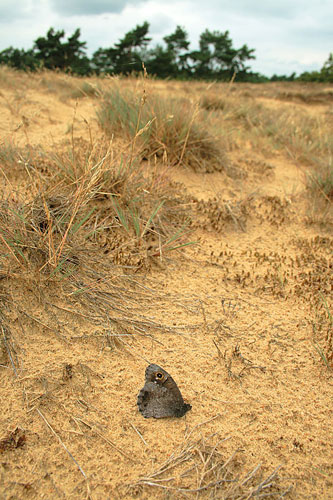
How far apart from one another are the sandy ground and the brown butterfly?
35 millimetres

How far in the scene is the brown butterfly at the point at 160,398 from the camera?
59.3 inches

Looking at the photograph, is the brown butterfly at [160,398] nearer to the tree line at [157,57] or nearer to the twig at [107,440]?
the twig at [107,440]

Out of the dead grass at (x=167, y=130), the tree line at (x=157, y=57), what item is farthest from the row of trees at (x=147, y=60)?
the dead grass at (x=167, y=130)

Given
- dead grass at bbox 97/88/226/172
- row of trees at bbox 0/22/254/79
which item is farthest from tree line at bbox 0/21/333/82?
dead grass at bbox 97/88/226/172

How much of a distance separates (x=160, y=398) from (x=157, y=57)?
24705 millimetres

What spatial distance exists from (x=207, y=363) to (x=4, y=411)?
92cm

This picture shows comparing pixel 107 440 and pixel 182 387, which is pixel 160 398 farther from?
pixel 107 440

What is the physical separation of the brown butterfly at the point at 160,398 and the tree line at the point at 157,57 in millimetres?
17917

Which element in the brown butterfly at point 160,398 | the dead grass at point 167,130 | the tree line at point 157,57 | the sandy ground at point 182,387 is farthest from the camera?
the tree line at point 157,57

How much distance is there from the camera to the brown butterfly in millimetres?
1506

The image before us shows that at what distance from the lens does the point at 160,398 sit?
60.2 inches

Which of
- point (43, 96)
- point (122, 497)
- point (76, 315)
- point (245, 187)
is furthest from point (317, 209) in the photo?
point (43, 96)

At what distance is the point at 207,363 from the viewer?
1.75m

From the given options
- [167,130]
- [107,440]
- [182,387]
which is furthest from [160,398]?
[167,130]
